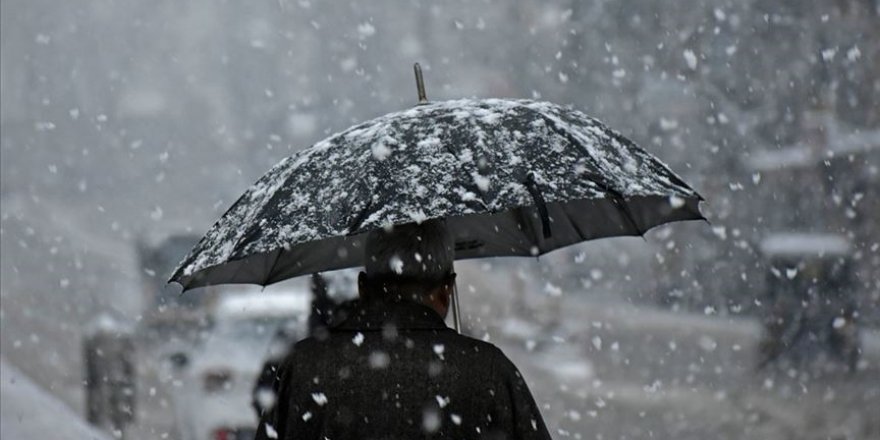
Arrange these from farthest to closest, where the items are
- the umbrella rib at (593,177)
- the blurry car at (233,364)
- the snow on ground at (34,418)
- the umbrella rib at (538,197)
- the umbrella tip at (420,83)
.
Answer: the blurry car at (233,364) < the snow on ground at (34,418) < the umbrella tip at (420,83) < the umbrella rib at (593,177) < the umbrella rib at (538,197)

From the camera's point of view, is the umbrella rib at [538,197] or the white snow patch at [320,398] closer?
the white snow patch at [320,398]

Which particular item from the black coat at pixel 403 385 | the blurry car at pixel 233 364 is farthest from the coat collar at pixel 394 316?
the blurry car at pixel 233 364

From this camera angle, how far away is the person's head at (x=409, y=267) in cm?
260

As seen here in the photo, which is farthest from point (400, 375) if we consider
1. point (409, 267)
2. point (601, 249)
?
point (601, 249)

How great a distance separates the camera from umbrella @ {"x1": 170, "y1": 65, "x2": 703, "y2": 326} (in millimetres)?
2713

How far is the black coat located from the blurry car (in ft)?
15.6

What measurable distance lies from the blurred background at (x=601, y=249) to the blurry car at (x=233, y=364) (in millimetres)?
31

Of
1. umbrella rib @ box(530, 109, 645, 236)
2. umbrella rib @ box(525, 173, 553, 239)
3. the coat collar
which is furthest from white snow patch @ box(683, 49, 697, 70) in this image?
the coat collar

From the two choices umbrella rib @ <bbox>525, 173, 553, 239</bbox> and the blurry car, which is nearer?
umbrella rib @ <bbox>525, 173, 553, 239</bbox>

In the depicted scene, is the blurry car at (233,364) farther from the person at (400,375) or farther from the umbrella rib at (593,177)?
the person at (400,375)

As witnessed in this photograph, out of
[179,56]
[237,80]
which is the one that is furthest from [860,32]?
[179,56]

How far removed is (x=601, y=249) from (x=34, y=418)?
27.2 meters

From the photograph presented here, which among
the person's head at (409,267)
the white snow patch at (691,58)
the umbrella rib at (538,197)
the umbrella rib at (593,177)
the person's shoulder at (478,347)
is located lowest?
the person's shoulder at (478,347)

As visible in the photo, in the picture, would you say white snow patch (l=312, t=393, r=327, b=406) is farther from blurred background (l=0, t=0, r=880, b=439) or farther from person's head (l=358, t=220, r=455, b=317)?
blurred background (l=0, t=0, r=880, b=439)
